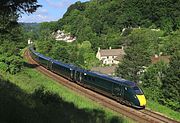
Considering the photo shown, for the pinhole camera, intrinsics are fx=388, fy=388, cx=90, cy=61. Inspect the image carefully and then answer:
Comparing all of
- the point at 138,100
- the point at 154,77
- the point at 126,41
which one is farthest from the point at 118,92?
the point at 126,41

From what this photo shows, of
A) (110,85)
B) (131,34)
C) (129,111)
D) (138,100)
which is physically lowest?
(129,111)

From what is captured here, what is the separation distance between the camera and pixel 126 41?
5344 inches

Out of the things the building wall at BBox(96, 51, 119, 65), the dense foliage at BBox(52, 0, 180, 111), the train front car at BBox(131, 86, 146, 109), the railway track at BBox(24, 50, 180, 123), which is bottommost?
the building wall at BBox(96, 51, 119, 65)

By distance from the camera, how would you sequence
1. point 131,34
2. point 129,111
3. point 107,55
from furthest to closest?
1. point 131,34
2. point 107,55
3. point 129,111

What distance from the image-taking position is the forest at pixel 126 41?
4228cm

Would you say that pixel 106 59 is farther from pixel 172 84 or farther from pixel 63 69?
pixel 63 69

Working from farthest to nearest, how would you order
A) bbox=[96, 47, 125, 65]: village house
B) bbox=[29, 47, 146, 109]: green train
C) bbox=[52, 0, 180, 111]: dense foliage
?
1. bbox=[96, 47, 125, 65]: village house
2. bbox=[52, 0, 180, 111]: dense foliage
3. bbox=[29, 47, 146, 109]: green train

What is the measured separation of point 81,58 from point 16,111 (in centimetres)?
9859

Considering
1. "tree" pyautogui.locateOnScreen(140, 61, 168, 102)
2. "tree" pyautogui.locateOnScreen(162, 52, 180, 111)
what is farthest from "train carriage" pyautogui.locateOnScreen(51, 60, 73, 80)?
"tree" pyautogui.locateOnScreen(140, 61, 168, 102)

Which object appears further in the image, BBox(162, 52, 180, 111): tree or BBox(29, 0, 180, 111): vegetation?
BBox(29, 0, 180, 111): vegetation

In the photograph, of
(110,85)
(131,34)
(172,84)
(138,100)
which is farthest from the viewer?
(131,34)

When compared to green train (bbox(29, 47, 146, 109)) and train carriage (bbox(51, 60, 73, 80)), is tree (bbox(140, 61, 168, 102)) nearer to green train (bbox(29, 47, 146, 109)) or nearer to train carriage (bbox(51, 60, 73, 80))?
train carriage (bbox(51, 60, 73, 80))

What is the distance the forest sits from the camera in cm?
4228

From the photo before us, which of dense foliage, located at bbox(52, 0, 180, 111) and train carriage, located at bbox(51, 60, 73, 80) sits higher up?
dense foliage, located at bbox(52, 0, 180, 111)
